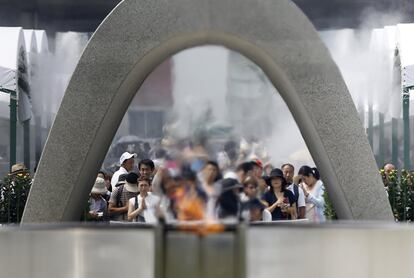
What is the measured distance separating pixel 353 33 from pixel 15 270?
21.1 metres

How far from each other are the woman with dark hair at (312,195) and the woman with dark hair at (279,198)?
0.69m

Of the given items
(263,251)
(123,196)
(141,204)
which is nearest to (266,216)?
(141,204)

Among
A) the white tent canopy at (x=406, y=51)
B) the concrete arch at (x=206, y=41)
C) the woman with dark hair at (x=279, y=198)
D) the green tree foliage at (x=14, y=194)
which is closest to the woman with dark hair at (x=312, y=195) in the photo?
the woman with dark hair at (x=279, y=198)

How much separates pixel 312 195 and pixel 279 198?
3.26ft

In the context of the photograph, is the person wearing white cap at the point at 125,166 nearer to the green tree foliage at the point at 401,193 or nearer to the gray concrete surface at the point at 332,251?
the green tree foliage at the point at 401,193

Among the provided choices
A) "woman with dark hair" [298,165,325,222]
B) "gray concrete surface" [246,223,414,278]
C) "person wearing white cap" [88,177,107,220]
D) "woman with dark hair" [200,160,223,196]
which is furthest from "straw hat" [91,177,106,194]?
"gray concrete surface" [246,223,414,278]

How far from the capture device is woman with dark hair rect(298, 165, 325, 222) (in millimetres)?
11594

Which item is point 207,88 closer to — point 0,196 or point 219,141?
point 0,196

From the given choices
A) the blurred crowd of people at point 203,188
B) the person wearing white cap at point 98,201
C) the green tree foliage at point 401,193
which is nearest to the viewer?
the blurred crowd of people at point 203,188

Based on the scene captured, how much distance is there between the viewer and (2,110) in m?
23.2

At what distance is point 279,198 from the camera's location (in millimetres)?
10867

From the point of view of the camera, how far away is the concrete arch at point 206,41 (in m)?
9.86

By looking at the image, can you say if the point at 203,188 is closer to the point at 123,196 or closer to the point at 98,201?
the point at 123,196

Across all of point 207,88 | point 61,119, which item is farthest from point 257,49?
point 207,88
